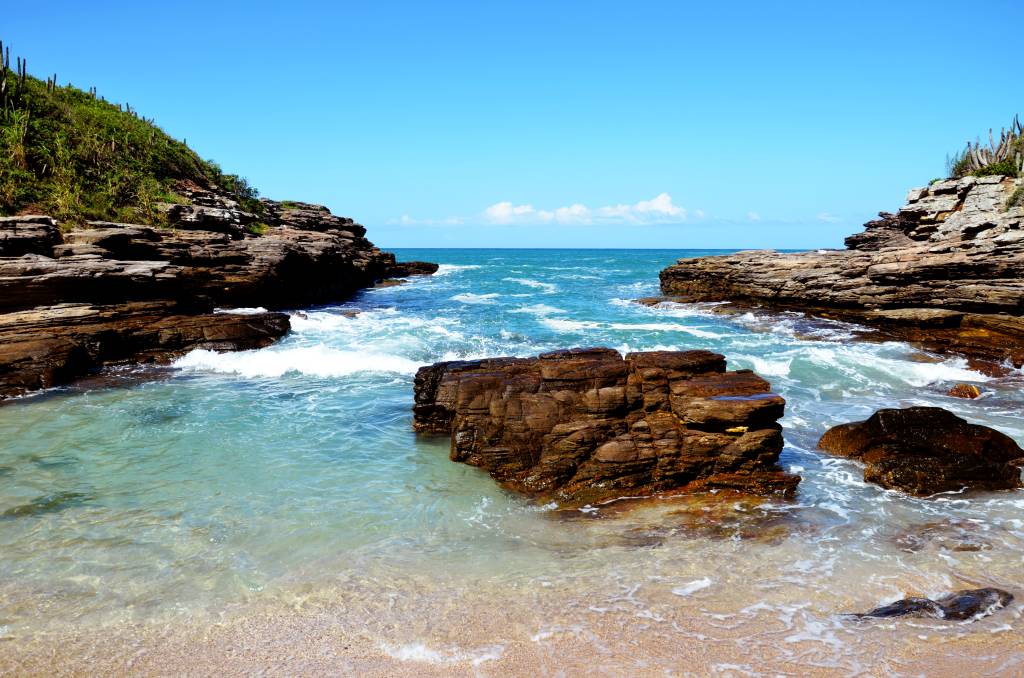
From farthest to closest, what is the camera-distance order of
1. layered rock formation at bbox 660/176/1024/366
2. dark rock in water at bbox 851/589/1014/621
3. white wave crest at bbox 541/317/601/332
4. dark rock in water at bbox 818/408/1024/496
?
white wave crest at bbox 541/317/601/332, layered rock formation at bbox 660/176/1024/366, dark rock in water at bbox 818/408/1024/496, dark rock in water at bbox 851/589/1014/621

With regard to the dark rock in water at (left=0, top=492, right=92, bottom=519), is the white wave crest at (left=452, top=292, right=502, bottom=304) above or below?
above

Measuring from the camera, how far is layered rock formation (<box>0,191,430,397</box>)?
13.6 m

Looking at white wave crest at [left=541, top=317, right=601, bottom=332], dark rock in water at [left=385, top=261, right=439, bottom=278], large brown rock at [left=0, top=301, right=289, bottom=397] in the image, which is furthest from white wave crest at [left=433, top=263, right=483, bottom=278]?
large brown rock at [left=0, top=301, right=289, bottom=397]

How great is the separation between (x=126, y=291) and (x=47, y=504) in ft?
36.8

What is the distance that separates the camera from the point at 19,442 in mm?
9250

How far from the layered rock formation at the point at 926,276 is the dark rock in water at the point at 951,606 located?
1381cm

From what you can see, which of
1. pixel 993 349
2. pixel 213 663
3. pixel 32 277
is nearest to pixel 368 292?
pixel 32 277

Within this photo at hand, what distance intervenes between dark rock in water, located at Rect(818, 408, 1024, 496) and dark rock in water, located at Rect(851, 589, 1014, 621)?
267 centimetres

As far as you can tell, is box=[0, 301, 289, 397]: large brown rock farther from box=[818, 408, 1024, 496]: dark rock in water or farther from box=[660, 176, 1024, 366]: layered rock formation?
box=[660, 176, 1024, 366]: layered rock formation

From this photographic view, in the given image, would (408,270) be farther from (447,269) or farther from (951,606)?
(951,606)

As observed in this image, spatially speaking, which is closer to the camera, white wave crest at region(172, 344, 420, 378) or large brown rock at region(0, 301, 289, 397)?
large brown rock at region(0, 301, 289, 397)

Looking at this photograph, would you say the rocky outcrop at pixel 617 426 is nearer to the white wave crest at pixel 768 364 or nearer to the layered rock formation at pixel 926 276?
the white wave crest at pixel 768 364

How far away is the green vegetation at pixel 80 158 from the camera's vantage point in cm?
2016

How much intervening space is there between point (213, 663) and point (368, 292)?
33.1 metres
